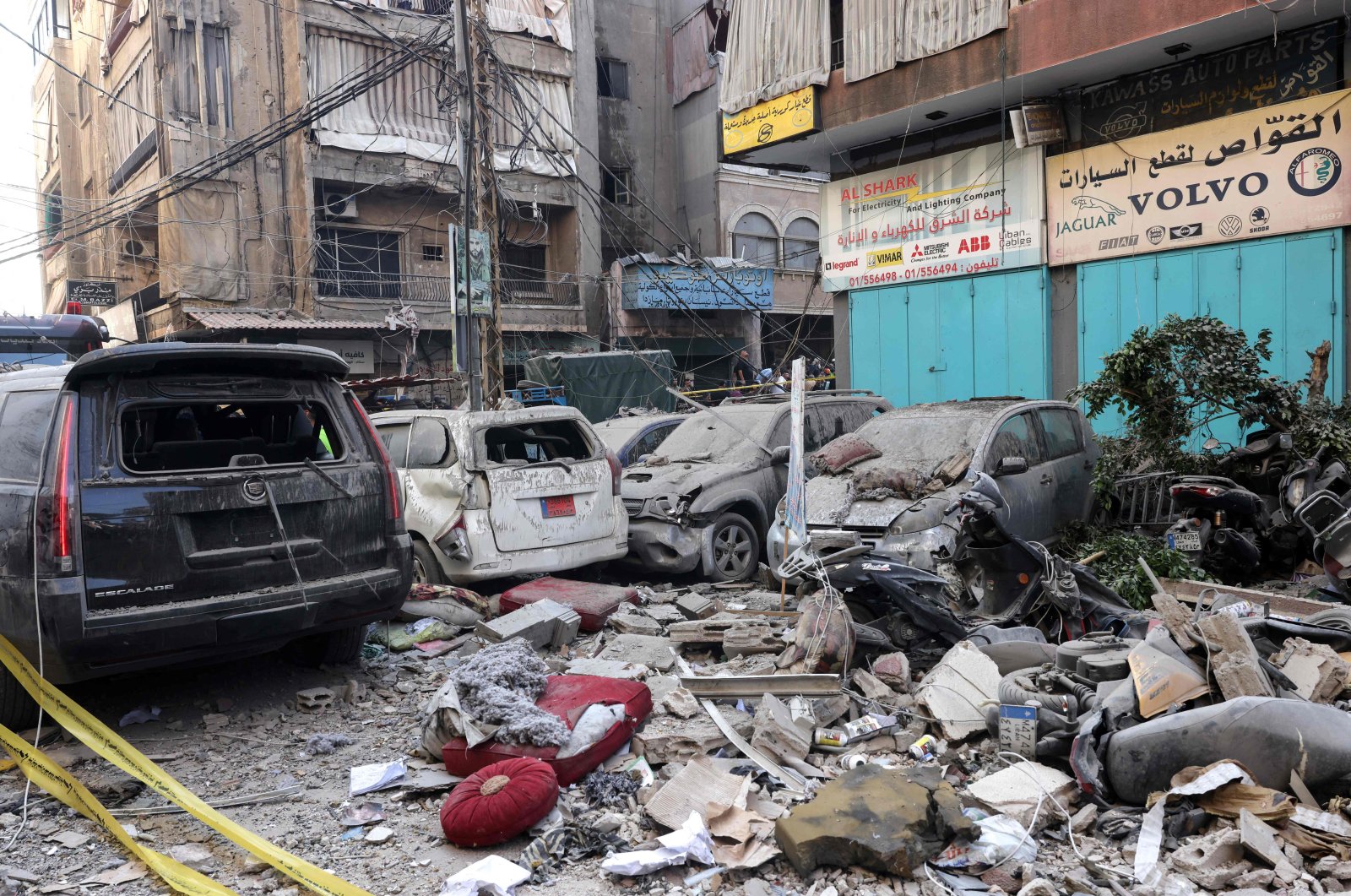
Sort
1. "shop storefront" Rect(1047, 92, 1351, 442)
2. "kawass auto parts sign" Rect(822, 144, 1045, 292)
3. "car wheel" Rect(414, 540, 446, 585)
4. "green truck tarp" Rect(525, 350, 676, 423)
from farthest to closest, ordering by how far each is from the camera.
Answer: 1. "green truck tarp" Rect(525, 350, 676, 423)
2. "kawass auto parts sign" Rect(822, 144, 1045, 292)
3. "shop storefront" Rect(1047, 92, 1351, 442)
4. "car wheel" Rect(414, 540, 446, 585)

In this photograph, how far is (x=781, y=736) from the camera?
14.3 feet

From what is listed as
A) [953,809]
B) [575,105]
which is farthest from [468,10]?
[575,105]

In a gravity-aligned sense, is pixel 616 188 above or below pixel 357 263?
above

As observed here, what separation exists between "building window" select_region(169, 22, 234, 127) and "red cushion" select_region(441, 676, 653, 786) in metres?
21.7

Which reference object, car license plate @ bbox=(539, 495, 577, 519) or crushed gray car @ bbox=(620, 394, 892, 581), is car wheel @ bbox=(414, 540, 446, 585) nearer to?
car license plate @ bbox=(539, 495, 577, 519)

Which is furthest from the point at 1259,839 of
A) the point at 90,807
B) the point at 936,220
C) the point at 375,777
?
the point at 936,220

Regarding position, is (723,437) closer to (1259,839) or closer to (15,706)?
(15,706)

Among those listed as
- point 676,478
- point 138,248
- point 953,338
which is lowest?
point 676,478

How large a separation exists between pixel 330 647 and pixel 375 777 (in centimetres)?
168

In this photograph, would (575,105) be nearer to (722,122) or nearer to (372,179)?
(372,179)

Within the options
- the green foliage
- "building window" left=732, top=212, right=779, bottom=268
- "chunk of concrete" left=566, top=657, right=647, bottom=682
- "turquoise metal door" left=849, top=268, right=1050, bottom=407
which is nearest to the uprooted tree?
the green foliage

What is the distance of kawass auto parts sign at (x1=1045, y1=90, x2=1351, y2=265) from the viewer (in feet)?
33.1

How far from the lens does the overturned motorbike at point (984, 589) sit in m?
5.42

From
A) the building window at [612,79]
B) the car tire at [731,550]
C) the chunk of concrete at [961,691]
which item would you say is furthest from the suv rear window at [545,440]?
the building window at [612,79]
